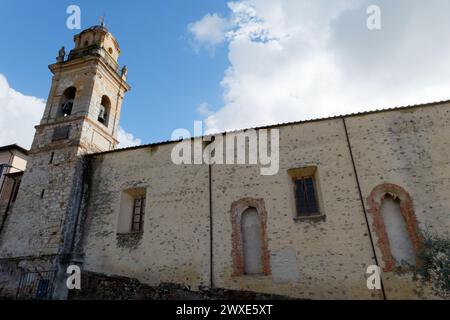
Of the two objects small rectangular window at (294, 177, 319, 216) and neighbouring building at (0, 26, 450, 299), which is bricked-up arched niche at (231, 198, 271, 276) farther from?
small rectangular window at (294, 177, 319, 216)

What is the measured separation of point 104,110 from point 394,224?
14.5 metres

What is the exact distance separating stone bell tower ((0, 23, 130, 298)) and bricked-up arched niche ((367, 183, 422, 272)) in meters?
11.5

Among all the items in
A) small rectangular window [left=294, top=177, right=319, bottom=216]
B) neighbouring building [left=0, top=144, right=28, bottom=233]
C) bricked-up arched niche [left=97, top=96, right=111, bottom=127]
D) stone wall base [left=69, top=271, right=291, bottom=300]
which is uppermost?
bricked-up arched niche [left=97, top=96, right=111, bottom=127]

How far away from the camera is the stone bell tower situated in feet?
42.3

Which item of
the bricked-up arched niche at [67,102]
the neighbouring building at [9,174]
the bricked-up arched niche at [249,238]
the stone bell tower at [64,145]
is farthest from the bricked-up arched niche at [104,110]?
the bricked-up arched niche at [249,238]

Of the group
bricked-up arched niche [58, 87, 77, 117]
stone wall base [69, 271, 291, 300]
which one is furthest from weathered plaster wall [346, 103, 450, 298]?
bricked-up arched niche [58, 87, 77, 117]

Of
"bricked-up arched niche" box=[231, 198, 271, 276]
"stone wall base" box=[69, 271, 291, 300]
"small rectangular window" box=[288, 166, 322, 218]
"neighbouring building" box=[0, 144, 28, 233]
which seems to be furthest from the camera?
"neighbouring building" box=[0, 144, 28, 233]

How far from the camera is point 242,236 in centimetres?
1156

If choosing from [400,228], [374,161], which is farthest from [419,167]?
[400,228]

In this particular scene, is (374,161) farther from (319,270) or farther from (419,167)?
(319,270)

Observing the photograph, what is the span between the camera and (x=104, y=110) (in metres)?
17.2

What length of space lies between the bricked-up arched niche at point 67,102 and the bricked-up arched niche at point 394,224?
1447 centimetres

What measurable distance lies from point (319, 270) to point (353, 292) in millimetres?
1123

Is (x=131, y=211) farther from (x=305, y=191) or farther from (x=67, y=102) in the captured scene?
(x=305, y=191)
